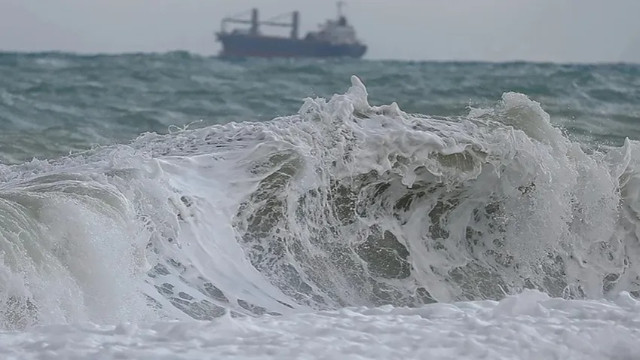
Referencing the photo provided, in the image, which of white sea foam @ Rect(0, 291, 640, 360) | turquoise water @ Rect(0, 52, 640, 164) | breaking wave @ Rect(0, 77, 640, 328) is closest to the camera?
white sea foam @ Rect(0, 291, 640, 360)

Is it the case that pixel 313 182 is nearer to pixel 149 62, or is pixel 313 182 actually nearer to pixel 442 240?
pixel 442 240

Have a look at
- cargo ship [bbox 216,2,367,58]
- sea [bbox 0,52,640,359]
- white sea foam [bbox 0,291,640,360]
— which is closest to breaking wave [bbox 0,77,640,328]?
sea [bbox 0,52,640,359]

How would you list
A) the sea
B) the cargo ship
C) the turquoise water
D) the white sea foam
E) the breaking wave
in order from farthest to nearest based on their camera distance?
the cargo ship
the turquoise water
the breaking wave
the sea
the white sea foam

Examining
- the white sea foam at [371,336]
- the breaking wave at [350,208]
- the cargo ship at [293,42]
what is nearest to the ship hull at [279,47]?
the cargo ship at [293,42]

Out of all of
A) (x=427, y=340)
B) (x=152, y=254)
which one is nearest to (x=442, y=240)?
(x=152, y=254)

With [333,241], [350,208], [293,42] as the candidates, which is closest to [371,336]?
[333,241]

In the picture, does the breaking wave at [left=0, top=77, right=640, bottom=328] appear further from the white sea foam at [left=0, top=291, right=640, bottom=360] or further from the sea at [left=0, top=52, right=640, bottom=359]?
the white sea foam at [left=0, top=291, right=640, bottom=360]

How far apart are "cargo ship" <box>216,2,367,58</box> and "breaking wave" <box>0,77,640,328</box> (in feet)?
63.8

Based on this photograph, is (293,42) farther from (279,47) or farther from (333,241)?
(333,241)

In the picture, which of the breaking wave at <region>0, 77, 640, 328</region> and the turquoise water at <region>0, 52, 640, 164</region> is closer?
the breaking wave at <region>0, 77, 640, 328</region>

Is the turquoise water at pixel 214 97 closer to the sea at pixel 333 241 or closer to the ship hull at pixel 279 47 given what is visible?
the sea at pixel 333 241

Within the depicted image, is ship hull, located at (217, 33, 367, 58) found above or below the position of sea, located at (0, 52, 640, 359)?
above

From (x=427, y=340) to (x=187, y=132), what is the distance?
2927 millimetres

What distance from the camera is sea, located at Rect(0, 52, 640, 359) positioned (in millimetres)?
2893
